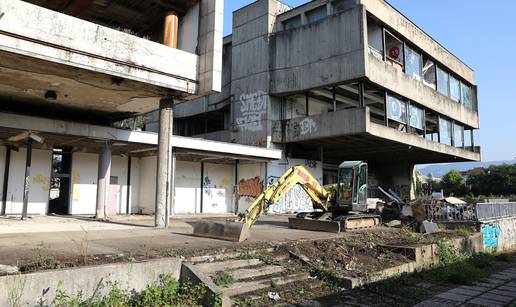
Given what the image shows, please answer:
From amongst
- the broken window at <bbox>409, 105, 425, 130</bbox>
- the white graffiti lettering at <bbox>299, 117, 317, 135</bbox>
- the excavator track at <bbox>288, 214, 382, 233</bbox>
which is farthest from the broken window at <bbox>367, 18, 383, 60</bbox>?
the excavator track at <bbox>288, 214, 382, 233</bbox>

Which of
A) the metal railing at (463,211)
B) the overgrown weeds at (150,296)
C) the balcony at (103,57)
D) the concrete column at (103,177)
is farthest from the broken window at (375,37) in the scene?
the overgrown weeds at (150,296)

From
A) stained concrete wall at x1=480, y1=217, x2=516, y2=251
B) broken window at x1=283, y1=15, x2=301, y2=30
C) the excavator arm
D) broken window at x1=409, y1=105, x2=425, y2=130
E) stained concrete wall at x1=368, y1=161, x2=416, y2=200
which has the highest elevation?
broken window at x1=283, y1=15, x2=301, y2=30

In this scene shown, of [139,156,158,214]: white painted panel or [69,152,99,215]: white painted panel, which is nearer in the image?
[69,152,99,215]: white painted panel

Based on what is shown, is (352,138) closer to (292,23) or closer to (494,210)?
(494,210)

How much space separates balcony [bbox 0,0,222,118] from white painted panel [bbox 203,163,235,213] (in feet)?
29.2

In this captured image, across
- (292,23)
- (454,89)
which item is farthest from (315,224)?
(454,89)

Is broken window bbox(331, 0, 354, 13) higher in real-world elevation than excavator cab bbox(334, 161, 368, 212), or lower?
higher

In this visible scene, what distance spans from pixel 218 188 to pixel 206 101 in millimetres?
10236

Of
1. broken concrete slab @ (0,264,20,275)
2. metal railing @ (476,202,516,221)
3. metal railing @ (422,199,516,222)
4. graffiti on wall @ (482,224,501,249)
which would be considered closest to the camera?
broken concrete slab @ (0,264,20,275)

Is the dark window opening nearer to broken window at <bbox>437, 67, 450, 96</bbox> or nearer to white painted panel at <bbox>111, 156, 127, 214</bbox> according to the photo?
white painted panel at <bbox>111, 156, 127, 214</bbox>

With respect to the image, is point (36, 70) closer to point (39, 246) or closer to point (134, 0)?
point (134, 0)

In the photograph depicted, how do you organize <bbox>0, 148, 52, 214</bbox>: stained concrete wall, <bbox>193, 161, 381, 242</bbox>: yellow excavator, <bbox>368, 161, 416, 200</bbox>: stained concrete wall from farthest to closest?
<bbox>368, 161, 416, 200</bbox>: stained concrete wall, <bbox>0, 148, 52, 214</bbox>: stained concrete wall, <bbox>193, 161, 381, 242</bbox>: yellow excavator

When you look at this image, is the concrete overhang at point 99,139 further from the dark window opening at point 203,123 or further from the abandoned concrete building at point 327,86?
the dark window opening at point 203,123

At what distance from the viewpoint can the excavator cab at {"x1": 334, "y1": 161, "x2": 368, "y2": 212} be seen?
1653 cm
